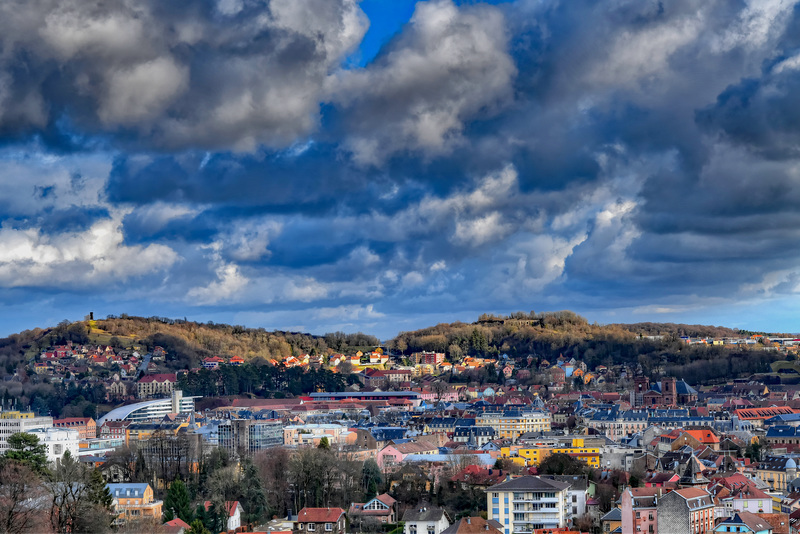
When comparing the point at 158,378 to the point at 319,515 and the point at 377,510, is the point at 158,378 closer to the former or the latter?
the point at 377,510

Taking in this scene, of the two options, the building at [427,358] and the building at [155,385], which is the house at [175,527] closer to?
the building at [155,385]

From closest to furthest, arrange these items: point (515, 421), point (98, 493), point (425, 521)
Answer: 1. point (98, 493)
2. point (425, 521)
3. point (515, 421)

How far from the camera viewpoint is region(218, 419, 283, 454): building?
69.5 metres

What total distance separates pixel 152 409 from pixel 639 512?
6136 cm

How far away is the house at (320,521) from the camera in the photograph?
4625cm

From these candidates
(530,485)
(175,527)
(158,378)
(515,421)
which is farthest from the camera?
(158,378)

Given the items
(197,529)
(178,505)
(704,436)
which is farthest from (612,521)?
(704,436)

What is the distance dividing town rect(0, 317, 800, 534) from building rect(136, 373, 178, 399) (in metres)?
0.20

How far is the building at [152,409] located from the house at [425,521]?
4807 centimetres

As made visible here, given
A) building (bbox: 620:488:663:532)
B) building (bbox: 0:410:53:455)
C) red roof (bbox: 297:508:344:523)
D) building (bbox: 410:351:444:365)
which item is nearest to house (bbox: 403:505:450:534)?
red roof (bbox: 297:508:344:523)

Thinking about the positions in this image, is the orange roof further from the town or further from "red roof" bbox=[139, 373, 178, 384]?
"red roof" bbox=[139, 373, 178, 384]

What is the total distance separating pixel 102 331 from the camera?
450 feet

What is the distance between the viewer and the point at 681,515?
42.4 meters

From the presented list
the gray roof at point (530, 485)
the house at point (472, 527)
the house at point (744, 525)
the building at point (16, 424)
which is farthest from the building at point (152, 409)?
the house at point (744, 525)
